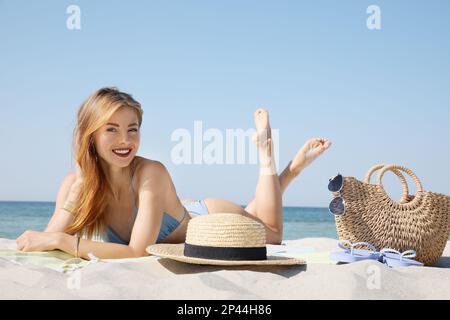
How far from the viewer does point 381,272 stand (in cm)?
267

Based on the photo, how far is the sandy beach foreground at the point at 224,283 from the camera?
2347 millimetres

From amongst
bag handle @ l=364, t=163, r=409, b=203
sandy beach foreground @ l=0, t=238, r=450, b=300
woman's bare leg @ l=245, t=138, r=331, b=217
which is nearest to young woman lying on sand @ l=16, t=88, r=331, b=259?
sandy beach foreground @ l=0, t=238, r=450, b=300

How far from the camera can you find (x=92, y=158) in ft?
13.2

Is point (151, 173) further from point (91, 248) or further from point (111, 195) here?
point (91, 248)

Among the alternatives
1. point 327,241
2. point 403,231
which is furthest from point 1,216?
point 403,231

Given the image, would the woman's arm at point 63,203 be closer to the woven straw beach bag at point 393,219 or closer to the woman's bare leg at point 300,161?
the woman's bare leg at point 300,161

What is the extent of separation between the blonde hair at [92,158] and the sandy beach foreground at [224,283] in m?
0.95

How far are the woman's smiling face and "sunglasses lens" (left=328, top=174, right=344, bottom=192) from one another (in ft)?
4.59

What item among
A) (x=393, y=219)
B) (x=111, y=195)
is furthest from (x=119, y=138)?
(x=393, y=219)

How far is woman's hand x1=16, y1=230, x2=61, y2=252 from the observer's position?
3516mm

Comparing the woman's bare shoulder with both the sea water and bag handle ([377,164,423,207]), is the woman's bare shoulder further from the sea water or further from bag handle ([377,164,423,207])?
the sea water

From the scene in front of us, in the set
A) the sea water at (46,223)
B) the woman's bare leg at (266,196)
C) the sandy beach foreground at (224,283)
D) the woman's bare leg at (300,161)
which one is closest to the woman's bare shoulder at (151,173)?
the sandy beach foreground at (224,283)
